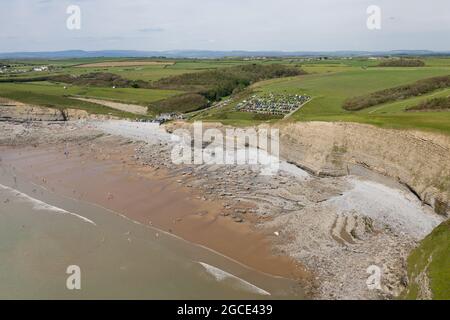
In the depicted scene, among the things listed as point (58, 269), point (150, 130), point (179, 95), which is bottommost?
point (58, 269)

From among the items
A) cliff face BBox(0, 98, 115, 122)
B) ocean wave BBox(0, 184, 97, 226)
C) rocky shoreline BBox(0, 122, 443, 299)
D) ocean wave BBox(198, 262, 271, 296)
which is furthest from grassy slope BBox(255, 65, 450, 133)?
cliff face BBox(0, 98, 115, 122)

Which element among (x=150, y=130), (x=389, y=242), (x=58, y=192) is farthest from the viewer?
(x=150, y=130)

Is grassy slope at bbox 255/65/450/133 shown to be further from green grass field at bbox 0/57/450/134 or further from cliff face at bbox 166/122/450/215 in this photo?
cliff face at bbox 166/122/450/215

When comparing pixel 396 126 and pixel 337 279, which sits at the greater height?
pixel 396 126

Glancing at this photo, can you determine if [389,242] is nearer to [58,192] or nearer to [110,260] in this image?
[110,260]

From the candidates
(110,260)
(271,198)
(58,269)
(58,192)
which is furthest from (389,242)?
(58,192)

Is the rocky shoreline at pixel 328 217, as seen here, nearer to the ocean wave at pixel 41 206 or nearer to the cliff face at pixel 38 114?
the ocean wave at pixel 41 206
